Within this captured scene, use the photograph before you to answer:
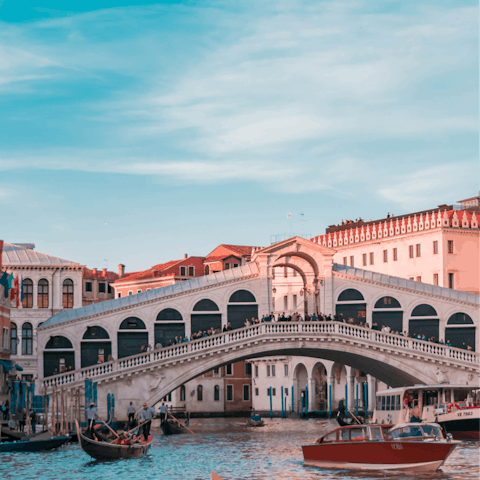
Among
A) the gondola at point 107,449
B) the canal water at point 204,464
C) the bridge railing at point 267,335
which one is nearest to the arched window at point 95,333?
the bridge railing at point 267,335

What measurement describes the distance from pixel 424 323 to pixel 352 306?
3752 mm

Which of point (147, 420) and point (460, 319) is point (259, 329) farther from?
point (147, 420)

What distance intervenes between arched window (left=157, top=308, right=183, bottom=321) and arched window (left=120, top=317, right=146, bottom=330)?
0.97 metres

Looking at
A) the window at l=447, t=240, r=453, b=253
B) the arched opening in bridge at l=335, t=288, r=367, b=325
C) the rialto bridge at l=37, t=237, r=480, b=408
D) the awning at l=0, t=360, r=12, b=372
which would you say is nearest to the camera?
the awning at l=0, t=360, r=12, b=372

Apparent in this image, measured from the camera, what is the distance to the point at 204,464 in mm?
31672

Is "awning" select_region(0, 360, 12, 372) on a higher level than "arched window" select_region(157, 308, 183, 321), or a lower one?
lower

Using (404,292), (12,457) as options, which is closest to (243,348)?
(404,292)

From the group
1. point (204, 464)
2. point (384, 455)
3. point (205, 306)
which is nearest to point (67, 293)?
point (205, 306)

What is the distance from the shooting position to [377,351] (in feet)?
155

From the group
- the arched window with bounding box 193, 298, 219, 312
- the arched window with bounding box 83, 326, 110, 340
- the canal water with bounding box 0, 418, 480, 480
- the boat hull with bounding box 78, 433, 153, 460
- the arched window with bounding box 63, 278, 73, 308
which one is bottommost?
the canal water with bounding box 0, 418, 480, 480

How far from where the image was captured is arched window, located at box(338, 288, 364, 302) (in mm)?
51562

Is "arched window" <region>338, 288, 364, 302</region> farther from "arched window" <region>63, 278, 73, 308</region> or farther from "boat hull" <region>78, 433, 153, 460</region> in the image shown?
"boat hull" <region>78, 433, 153, 460</region>

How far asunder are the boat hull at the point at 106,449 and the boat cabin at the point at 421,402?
1079 centimetres

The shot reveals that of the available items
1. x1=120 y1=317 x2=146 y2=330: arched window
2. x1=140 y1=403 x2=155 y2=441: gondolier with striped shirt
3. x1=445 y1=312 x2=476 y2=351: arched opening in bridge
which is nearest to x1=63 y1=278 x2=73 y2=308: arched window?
x1=120 y1=317 x2=146 y2=330: arched window
